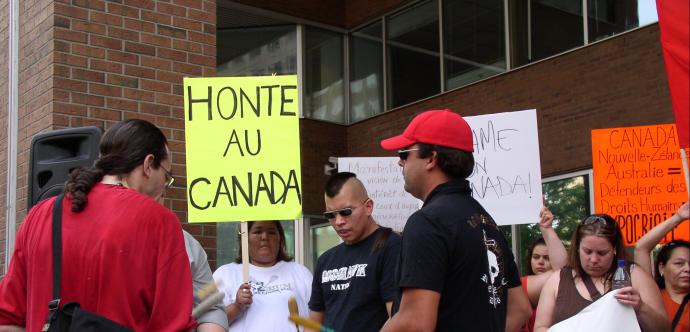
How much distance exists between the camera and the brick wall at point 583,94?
11.3m

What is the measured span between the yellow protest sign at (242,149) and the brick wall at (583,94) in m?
6.32

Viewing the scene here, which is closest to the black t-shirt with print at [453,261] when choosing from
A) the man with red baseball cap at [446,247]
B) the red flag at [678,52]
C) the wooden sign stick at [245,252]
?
the man with red baseball cap at [446,247]

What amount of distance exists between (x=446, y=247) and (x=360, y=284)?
1.71 meters

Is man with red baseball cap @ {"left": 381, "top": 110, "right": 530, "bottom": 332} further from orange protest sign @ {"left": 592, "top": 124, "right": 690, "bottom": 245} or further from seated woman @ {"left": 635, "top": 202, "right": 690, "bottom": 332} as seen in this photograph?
orange protest sign @ {"left": 592, "top": 124, "right": 690, "bottom": 245}

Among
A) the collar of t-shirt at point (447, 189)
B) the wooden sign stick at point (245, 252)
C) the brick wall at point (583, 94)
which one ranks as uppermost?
the brick wall at point (583, 94)

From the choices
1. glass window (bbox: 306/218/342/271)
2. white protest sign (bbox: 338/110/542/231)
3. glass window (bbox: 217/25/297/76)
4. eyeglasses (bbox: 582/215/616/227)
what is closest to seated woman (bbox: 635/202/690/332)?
eyeglasses (bbox: 582/215/616/227)

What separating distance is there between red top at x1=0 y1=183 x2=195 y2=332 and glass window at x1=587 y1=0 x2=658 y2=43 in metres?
9.27

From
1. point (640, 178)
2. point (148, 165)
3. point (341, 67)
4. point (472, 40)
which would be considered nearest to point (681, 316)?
point (640, 178)

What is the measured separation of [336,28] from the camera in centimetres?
1655

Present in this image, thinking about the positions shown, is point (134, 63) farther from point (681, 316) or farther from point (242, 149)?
point (681, 316)

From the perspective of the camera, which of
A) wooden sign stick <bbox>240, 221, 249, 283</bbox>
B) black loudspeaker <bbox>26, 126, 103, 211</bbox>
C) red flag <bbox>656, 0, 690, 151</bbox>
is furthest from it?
wooden sign stick <bbox>240, 221, 249, 283</bbox>

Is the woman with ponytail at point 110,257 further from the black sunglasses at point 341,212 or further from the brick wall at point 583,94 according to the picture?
the brick wall at point 583,94

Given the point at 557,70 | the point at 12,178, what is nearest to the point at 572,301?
the point at 12,178

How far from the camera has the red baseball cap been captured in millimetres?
3555
